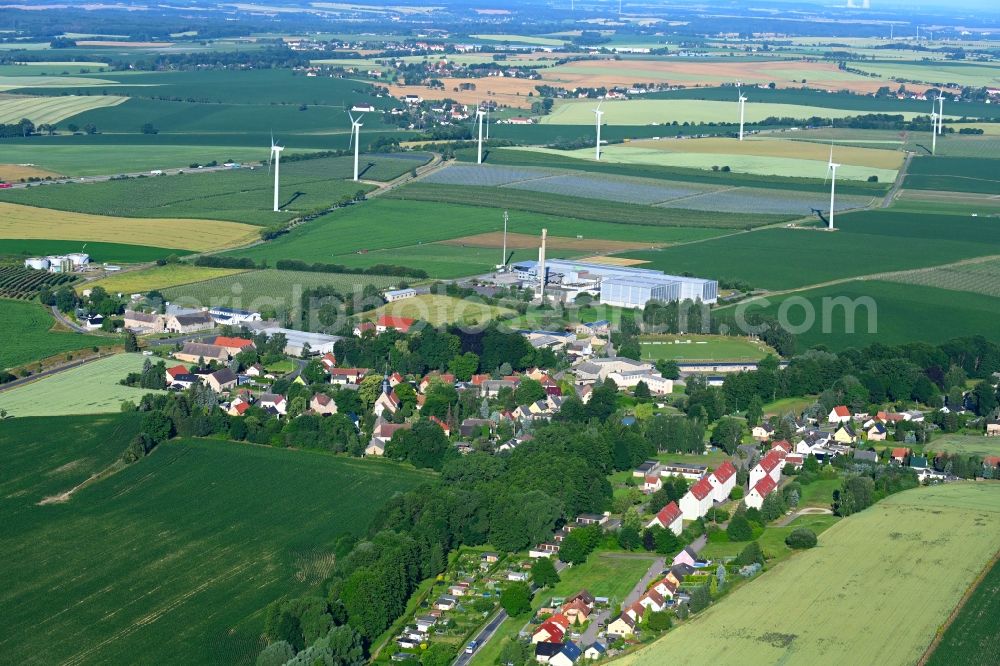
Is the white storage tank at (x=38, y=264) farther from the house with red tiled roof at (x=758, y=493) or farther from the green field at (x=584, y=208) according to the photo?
the house with red tiled roof at (x=758, y=493)

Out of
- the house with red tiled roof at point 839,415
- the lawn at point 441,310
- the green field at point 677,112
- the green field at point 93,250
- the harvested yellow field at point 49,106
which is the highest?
the green field at point 677,112

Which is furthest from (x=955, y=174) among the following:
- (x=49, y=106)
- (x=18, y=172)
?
(x=49, y=106)

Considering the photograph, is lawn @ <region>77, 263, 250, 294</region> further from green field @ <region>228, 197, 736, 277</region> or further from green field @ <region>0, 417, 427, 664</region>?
green field @ <region>0, 417, 427, 664</region>

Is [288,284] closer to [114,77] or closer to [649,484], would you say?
[649,484]

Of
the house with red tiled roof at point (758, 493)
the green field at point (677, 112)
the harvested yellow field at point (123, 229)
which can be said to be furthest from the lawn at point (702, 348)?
the green field at point (677, 112)

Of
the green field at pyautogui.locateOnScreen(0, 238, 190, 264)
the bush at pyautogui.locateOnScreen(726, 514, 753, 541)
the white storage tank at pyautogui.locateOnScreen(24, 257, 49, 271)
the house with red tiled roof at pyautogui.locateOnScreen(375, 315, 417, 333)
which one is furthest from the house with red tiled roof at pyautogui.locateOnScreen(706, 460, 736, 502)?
the white storage tank at pyautogui.locateOnScreen(24, 257, 49, 271)

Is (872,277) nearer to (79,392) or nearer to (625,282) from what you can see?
(625,282)
